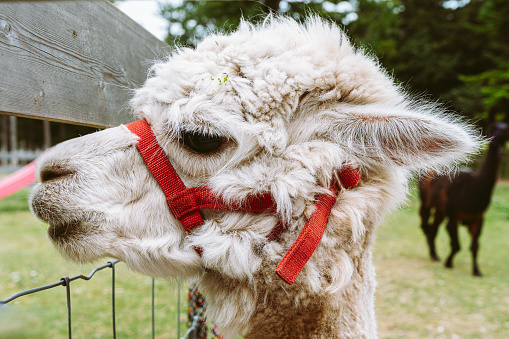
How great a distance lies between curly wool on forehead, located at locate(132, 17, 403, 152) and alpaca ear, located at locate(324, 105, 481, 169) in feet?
0.34

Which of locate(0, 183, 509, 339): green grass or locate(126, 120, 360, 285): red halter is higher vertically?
locate(126, 120, 360, 285): red halter

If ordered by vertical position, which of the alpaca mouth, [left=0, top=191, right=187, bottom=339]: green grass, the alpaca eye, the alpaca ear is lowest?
[left=0, top=191, right=187, bottom=339]: green grass

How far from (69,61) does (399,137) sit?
122 centimetres

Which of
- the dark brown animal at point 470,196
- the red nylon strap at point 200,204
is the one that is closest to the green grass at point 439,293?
the dark brown animal at point 470,196

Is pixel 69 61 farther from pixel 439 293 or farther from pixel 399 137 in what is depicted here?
pixel 439 293

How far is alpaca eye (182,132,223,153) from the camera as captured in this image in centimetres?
137

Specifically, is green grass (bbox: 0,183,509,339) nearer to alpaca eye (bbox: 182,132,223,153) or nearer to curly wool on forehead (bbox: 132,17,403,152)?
curly wool on forehead (bbox: 132,17,403,152)

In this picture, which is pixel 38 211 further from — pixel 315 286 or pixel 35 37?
pixel 315 286

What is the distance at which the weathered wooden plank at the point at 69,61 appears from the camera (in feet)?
3.79

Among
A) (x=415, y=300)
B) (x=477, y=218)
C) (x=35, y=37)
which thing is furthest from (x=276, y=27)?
(x=477, y=218)

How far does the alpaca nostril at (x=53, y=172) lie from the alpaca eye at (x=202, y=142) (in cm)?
41

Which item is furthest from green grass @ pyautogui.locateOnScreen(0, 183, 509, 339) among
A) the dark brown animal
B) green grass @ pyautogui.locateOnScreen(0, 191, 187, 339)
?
the dark brown animal

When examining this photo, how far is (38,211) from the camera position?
1.32 meters

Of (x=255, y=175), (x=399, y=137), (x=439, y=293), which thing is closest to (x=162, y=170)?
(x=255, y=175)
